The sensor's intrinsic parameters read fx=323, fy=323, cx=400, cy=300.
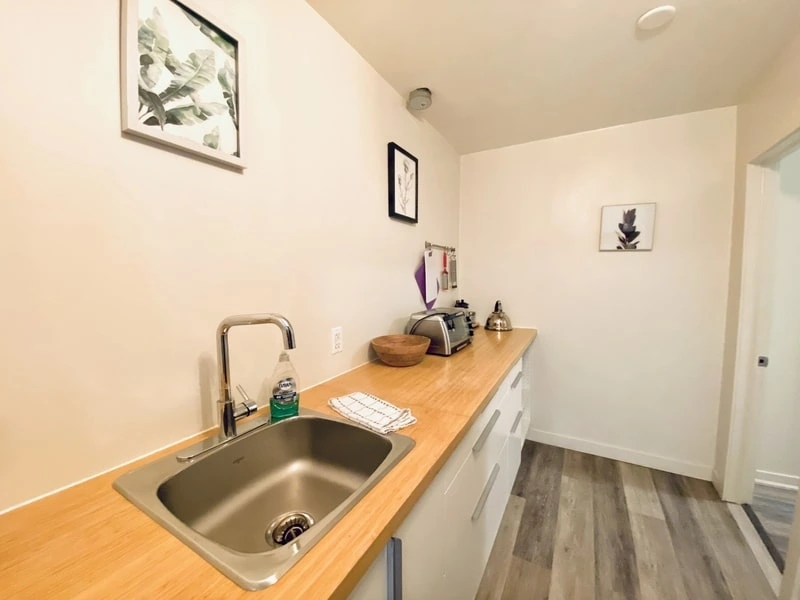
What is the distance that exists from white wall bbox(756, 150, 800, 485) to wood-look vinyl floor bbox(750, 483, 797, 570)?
0.09 m

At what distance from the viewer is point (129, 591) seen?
0.44 metres

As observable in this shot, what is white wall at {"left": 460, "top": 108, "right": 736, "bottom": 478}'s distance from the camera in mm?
1874

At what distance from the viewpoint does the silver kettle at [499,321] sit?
2314mm

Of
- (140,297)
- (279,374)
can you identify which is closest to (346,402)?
(279,374)

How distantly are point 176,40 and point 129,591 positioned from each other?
108 centimetres

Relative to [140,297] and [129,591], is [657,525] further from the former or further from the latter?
[140,297]

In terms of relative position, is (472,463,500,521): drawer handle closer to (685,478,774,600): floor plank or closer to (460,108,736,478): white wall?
(685,478,774,600): floor plank

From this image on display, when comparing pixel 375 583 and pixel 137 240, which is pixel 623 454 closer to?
pixel 375 583

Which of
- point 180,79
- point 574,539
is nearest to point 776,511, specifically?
point 574,539

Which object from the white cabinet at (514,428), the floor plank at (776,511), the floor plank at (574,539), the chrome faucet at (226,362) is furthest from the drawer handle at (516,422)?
the chrome faucet at (226,362)

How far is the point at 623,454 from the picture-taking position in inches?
83.5

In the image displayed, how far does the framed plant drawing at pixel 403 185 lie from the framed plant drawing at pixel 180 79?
0.84 metres

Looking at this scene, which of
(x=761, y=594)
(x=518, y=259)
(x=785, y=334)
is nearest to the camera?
(x=761, y=594)

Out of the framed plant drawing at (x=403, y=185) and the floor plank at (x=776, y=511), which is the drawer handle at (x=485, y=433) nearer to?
the framed plant drawing at (x=403, y=185)
